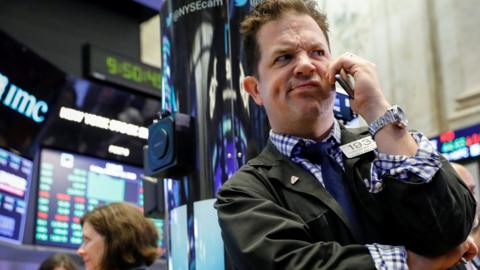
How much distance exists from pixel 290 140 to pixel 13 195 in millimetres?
3683

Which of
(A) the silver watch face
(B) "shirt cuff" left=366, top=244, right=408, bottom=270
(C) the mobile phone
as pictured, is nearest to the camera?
(B) "shirt cuff" left=366, top=244, right=408, bottom=270

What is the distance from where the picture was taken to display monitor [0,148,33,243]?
4723 millimetres

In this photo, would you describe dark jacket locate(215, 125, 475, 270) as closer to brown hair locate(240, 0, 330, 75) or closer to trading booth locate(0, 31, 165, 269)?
brown hair locate(240, 0, 330, 75)

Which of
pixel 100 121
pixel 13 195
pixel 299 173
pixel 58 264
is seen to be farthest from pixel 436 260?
pixel 100 121

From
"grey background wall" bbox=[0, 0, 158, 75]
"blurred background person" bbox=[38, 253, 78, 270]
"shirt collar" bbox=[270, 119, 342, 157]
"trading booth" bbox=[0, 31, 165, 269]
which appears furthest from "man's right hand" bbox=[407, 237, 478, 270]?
"grey background wall" bbox=[0, 0, 158, 75]

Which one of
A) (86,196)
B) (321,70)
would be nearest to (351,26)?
(86,196)

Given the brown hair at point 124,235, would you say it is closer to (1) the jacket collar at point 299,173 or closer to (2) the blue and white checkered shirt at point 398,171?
(1) the jacket collar at point 299,173

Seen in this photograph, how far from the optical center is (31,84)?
5062mm

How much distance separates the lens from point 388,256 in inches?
52.9

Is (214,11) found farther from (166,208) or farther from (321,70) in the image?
(321,70)

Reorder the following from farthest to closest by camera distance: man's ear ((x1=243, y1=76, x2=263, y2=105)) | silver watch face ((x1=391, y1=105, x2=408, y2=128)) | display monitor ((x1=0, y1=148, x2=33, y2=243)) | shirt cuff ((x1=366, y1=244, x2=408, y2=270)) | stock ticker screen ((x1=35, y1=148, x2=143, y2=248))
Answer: stock ticker screen ((x1=35, y1=148, x2=143, y2=248))
display monitor ((x1=0, y1=148, x2=33, y2=243))
man's ear ((x1=243, y1=76, x2=263, y2=105))
silver watch face ((x1=391, y1=105, x2=408, y2=128))
shirt cuff ((x1=366, y1=244, x2=408, y2=270))

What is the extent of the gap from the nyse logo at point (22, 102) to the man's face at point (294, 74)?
350cm

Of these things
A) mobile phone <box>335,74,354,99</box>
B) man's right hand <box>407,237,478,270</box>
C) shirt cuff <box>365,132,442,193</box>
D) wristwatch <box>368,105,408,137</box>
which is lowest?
man's right hand <box>407,237,478,270</box>

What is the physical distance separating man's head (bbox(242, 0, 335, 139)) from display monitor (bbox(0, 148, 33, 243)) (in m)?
3.41
